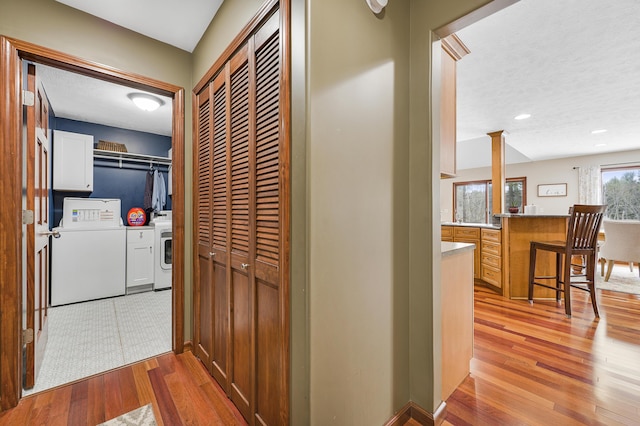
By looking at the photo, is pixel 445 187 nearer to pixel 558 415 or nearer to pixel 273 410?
pixel 558 415

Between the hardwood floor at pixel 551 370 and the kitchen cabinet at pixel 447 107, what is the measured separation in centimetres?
142

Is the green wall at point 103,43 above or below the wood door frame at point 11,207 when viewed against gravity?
above

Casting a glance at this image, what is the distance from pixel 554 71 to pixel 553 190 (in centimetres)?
577

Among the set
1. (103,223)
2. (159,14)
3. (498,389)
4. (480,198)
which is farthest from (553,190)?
(103,223)

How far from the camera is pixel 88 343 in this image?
238 cm

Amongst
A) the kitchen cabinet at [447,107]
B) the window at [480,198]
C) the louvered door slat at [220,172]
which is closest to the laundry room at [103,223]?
the louvered door slat at [220,172]

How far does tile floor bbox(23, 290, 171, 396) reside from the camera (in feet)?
6.56

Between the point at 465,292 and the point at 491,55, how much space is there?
2.14 m

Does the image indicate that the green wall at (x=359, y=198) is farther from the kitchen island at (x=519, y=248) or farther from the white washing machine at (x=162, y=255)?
the kitchen island at (x=519, y=248)

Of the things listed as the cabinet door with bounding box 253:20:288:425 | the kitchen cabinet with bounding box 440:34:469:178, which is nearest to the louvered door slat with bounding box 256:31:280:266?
the cabinet door with bounding box 253:20:288:425

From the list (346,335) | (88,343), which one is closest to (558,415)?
(346,335)

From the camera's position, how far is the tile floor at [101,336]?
2.00m

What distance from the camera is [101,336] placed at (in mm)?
2514

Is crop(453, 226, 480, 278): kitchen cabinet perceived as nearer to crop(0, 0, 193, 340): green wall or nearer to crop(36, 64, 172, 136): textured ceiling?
crop(0, 0, 193, 340): green wall
